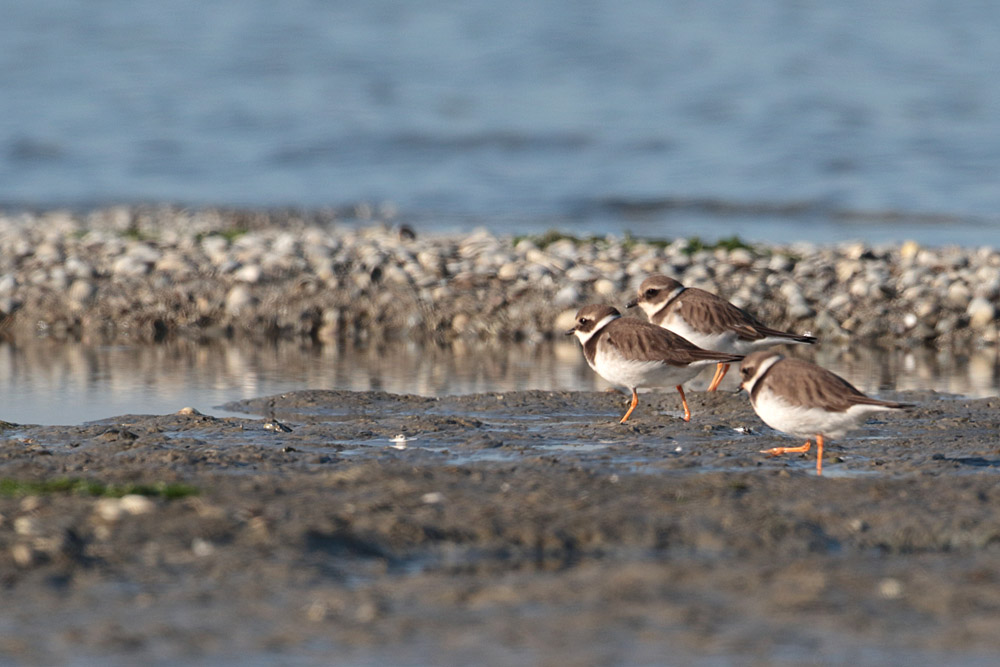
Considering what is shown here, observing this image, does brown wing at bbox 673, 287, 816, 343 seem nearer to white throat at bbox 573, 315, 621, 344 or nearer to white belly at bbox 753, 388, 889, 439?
white throat at bbox 573, 315, 621, 344

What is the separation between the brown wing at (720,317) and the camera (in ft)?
33.4

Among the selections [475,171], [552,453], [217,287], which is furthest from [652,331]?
[475,171]

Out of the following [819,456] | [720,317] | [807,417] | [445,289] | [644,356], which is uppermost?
[445,289]

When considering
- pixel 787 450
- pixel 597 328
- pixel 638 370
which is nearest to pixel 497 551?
pixel 787 450

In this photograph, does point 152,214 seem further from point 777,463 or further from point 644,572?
point 644,572

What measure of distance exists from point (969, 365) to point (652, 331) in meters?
4.29

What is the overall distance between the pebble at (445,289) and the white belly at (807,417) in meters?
6.19

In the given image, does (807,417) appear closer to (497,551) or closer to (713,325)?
(497,551)

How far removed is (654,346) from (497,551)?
12.6ft

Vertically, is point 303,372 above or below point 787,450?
above

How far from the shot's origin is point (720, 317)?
1021 cm

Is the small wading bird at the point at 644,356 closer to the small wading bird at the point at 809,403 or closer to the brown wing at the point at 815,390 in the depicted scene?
the small wading bird at the point at 809,403

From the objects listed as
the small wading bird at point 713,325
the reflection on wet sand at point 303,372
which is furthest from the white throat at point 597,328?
the reflection on wet sand at point 303,372

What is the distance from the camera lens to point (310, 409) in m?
9.30
